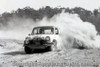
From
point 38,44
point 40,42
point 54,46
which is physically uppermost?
point 40,42

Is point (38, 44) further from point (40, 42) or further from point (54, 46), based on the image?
point (54, 46)

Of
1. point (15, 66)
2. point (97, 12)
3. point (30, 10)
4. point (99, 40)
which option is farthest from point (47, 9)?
point (15, 66)

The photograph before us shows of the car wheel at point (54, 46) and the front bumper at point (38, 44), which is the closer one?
the front bumper at point (38, 44)

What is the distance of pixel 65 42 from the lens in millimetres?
20766

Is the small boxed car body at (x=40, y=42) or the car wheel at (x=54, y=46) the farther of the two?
the car wheel at (x=54, y=46)

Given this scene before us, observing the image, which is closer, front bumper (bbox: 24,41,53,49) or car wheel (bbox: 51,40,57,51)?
front bumper (bbox: 24,41,53,49)

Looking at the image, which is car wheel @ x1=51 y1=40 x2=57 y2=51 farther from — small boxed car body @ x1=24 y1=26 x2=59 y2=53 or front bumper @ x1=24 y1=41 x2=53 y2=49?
front bumper @ x1=24 y1=41 x2=53 y2=49

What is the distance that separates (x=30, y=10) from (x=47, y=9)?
875cm

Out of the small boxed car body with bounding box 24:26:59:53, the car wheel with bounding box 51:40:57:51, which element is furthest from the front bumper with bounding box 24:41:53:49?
the car wheel with bounding box 51:40:57:51

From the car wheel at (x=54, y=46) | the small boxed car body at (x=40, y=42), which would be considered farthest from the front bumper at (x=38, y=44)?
the car wheel at (x=54, y=46)

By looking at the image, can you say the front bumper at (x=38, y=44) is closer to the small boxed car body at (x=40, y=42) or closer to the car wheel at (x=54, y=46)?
the small boxed car body at (x=40, y=42)

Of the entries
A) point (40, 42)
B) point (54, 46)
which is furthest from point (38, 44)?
point (54, 46)

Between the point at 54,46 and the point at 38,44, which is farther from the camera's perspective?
the point at 54,46

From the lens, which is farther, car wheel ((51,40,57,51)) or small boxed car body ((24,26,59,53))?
car wheel ((51,40,57,51))
